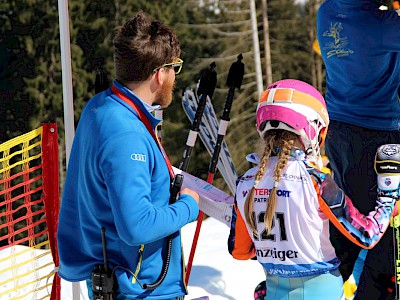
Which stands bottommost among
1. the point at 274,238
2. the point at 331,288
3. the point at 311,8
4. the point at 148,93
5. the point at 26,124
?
the point at 26,124

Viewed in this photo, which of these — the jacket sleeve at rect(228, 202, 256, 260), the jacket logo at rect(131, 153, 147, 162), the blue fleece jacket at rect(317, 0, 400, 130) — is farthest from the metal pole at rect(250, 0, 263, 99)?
the jacket logo at rect(131, 153, 147, 162)

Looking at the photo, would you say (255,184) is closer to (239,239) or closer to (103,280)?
(239,239)

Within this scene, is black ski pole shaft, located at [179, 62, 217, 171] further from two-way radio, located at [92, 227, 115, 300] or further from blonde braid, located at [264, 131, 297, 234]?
two-way radio, located at [92, 227, 115, 300]

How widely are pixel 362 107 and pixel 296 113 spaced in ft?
4.21

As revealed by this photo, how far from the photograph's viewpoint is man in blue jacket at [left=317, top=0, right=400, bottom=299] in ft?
11.7

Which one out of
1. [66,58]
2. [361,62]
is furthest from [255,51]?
[66,58]

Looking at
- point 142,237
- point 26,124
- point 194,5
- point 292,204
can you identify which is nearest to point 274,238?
point 292,204

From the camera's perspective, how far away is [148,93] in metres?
2.45

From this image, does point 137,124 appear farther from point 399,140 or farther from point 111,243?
point 399,140

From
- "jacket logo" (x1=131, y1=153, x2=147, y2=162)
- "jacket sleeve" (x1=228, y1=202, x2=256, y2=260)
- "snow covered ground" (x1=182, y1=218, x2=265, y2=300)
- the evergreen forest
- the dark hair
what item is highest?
the dark hair

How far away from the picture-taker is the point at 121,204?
221 centimetres

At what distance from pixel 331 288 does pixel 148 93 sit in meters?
1.00

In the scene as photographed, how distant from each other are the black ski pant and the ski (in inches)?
30.6

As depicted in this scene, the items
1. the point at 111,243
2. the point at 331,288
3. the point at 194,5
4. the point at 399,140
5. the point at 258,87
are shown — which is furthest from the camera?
the point at 194,5
